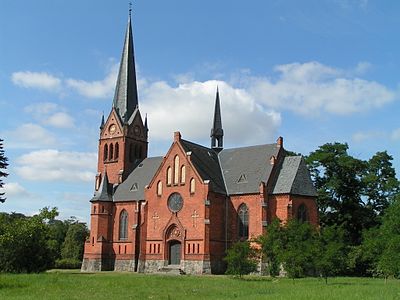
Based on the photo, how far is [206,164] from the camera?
64.1 m

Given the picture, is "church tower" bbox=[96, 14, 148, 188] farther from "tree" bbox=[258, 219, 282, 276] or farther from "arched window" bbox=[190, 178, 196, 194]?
"tree" bbox=[258, 219, 282, 276]

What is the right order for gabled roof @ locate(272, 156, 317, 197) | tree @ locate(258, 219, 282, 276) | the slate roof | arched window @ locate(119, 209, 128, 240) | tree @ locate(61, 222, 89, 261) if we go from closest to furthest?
tree @ locate(258, 219, 282, 276) < gabled roof @ locate(272, 156, 317, 197) < arched window @ locate(119, 209, 128, 240) < the slate roof < tree @ locate(61, 222, 89, 261)

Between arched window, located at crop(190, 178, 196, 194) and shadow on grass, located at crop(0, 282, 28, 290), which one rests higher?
arched window, located at crop(190, 178, 196, 194)

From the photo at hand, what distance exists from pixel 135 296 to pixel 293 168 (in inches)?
1426

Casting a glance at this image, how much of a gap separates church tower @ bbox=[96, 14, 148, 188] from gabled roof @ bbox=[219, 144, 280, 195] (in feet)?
49.7

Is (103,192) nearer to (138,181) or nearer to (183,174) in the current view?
(138,181)

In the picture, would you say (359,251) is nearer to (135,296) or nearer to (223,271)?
(223,271)

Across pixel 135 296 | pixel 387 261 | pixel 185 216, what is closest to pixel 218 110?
pixel 185 216

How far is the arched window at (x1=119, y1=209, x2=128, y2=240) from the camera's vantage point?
68.9 metres

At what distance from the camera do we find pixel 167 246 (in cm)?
6222

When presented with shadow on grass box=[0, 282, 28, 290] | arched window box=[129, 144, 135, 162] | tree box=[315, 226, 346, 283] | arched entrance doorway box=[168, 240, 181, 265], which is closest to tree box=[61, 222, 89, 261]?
arched window box=[129, 144, 135, 162]

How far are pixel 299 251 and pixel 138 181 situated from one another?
34.8 meters

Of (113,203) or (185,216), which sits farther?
(113,203)

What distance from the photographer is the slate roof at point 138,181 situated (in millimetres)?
69562
